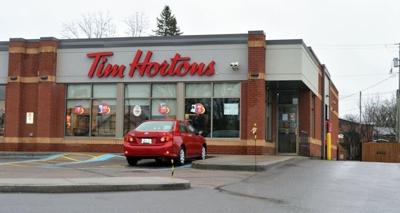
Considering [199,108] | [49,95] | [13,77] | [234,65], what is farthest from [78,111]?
[234,65]

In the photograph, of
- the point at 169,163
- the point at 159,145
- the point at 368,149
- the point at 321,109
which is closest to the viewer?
the point at 159,145

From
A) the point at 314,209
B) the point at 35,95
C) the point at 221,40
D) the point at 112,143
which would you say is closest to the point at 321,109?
the point at 221,40

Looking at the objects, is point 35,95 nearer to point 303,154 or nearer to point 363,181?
point 303,154

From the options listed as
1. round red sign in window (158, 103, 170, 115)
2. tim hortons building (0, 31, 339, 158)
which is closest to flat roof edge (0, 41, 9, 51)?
tim hortons building (0, 31, 339, 158)

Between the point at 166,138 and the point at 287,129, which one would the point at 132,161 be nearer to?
the point at 166,138

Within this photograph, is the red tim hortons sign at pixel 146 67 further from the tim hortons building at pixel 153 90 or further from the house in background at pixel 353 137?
the house in background at pixel 353 137

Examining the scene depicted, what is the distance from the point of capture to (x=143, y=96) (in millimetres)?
26766

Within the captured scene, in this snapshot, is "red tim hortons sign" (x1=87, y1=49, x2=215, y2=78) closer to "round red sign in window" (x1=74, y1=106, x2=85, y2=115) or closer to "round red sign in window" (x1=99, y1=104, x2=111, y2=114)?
"round red sign in window" (x1=99, y1=104, x2=111, y2=114)

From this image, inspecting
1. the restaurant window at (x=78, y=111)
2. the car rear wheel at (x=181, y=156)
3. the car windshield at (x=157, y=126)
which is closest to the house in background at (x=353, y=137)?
the restaurant window at (x=78, y=111)

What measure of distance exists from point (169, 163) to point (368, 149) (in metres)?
25.3

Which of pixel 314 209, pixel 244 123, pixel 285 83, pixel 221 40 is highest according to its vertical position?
pixel 221 40

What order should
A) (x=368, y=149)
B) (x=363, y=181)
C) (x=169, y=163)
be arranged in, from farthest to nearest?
1. (x=368, y=149)
2. (x=169, y=163)
3. (x=363, y=181)

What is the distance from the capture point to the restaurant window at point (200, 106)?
26.0 m

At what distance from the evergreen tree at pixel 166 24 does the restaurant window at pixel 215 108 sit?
47.3m
